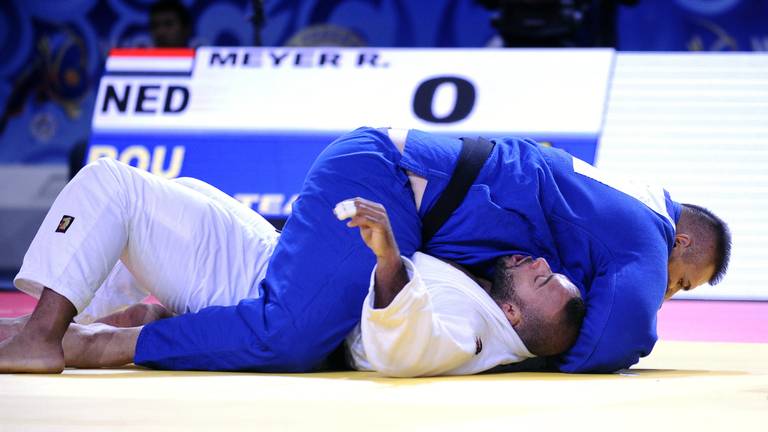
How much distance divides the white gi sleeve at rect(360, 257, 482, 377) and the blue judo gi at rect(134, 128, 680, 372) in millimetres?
169

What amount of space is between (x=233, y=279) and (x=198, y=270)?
3.6 inches

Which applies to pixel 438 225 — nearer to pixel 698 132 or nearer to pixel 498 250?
pixel 498 250

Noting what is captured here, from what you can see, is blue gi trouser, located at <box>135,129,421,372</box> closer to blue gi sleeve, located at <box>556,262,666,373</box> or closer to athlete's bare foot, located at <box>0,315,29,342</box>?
athlete's bare foot, located at <box>0,315,29,342</box>

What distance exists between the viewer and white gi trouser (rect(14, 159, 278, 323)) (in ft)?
8.86

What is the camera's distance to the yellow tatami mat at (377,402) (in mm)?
1908

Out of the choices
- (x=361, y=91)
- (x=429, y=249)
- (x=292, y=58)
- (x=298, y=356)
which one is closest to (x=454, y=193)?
(x=429, y=249)

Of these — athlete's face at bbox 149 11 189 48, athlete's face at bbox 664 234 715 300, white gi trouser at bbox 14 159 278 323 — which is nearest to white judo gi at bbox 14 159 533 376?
white gi trouser at bbox 14 159 278 323

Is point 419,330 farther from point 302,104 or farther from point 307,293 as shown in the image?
point 302,104

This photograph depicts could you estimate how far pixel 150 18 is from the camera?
7641mm

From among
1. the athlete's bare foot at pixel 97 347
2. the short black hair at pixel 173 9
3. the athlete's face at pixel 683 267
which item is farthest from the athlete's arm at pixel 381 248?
the short black hair at pixel 173 9

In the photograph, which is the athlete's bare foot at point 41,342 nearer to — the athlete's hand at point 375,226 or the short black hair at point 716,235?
the athlete's hand at point 375,226

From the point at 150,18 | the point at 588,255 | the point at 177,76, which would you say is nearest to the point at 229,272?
the point at 588,255

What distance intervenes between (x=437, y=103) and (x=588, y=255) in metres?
2.90

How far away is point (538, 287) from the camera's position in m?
2.71
